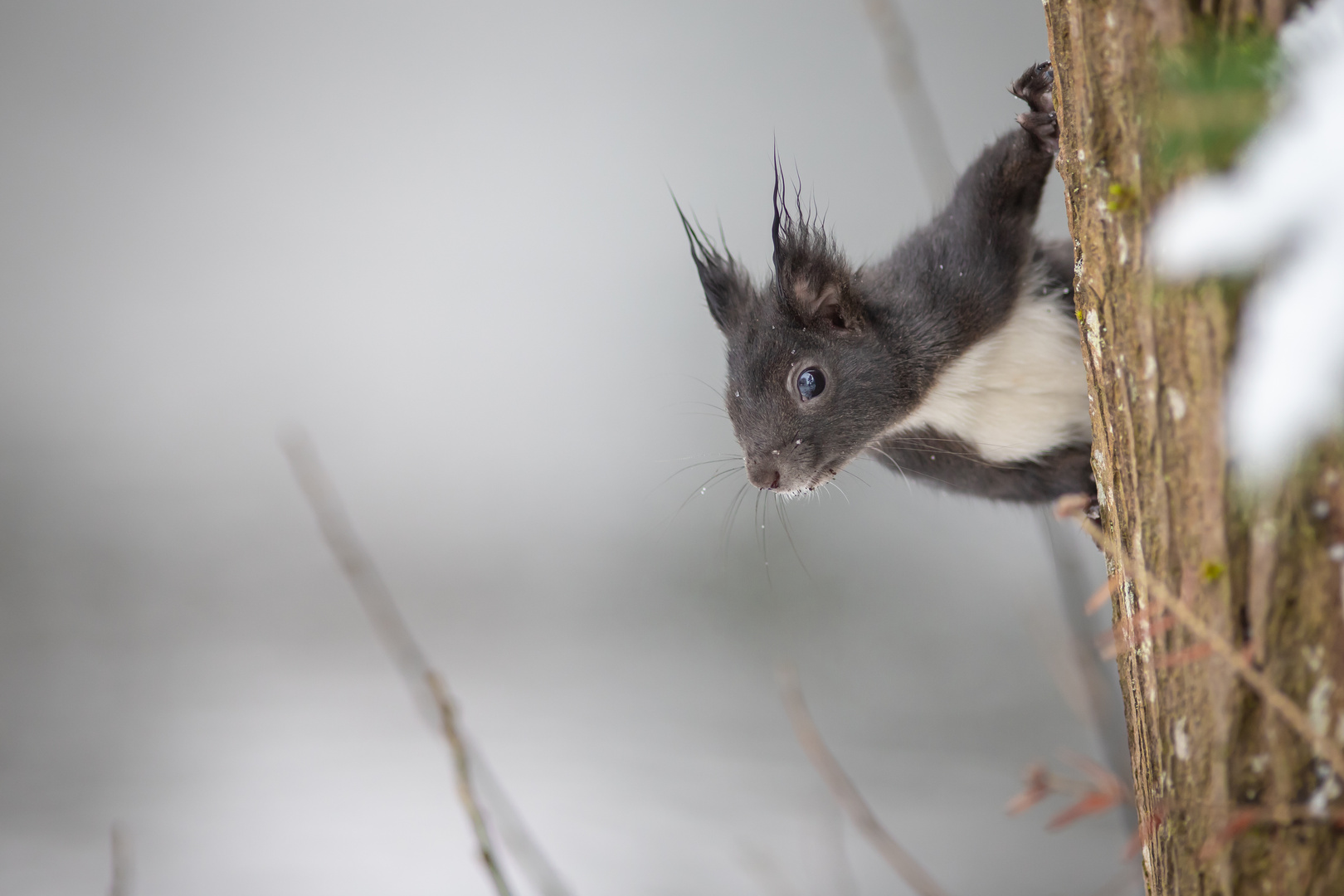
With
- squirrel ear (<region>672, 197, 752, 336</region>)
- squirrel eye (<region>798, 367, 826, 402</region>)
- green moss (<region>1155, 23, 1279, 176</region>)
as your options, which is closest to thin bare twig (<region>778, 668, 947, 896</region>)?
squirrel eye (<region>798, 367, 826, 402</region>)

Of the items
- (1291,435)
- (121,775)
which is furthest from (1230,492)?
(121,775)

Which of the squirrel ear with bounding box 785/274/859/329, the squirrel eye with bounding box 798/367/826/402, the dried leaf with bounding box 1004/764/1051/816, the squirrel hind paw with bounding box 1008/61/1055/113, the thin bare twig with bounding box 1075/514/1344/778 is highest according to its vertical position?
the squirrel hind paw with bounding box 1008/61/1055/113

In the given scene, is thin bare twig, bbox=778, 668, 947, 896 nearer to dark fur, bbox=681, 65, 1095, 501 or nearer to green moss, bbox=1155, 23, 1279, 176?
dark fur, bbox=681, 65, 1095, 501

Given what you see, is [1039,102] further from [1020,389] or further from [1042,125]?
[1020,389]

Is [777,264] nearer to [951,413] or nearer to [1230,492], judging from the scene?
[951,413]

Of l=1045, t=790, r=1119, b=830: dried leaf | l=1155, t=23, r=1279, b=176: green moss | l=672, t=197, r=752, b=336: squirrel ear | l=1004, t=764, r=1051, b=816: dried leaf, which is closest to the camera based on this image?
l=1155, t=23, r=1279, b=176: green moss

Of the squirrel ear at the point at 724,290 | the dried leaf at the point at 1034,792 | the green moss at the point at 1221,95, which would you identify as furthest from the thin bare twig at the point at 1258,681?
the squirrel ear at the point at 724,290
